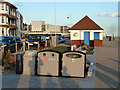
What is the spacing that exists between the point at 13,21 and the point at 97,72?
157ft

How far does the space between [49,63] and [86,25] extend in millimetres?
18698

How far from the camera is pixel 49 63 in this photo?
8.66 metres

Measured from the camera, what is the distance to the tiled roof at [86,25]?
25994 mm

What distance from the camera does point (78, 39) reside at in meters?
26.3

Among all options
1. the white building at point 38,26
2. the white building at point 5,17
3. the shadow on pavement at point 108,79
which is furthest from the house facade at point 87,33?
the white building at point 38,26

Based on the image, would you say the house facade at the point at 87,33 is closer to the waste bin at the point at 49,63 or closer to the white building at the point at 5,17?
the waste bin at the point at 49,63

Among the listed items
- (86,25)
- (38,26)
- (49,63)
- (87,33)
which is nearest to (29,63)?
(49,63)

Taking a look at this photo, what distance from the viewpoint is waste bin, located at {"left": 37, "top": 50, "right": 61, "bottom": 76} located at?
28.3 feet

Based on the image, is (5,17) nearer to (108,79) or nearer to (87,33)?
(87,33)

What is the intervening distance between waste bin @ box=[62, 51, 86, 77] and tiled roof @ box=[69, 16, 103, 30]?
17.9 m

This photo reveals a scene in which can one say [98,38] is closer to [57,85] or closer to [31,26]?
[57,85]

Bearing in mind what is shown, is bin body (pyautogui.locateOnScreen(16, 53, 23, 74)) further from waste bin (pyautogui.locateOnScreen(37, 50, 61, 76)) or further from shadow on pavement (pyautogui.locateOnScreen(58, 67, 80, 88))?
shadow on pavement (pyautogui.locateOnScreen(58, 67, 80, 88))

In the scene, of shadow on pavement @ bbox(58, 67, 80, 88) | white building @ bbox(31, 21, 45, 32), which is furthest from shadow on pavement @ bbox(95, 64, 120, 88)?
white building @ bbox(31, 21, 45, 32)

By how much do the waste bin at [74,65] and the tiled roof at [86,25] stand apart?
17.9 m
